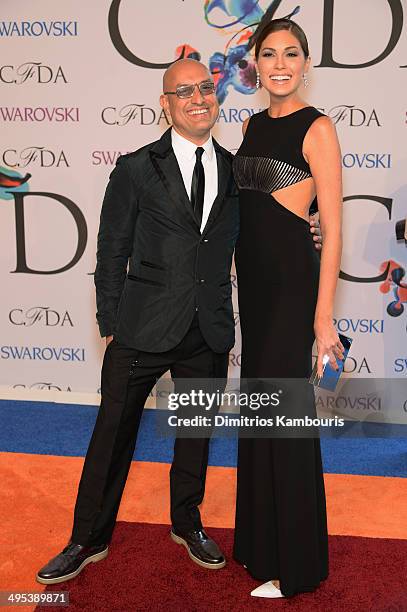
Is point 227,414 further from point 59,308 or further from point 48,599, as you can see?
point 48,599

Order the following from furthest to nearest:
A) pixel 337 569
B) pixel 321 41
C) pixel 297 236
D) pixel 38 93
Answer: pixel 38 93 → pixel 321 41 → pixel 337 569 → pixel 297 236

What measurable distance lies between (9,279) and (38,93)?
1.32 meters

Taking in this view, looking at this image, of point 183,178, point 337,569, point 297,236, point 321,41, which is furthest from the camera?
point 321,41

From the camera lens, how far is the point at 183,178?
9.21 ft

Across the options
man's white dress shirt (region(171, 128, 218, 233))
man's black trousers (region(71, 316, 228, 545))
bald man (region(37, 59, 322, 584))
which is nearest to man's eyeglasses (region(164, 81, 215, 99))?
bald man (region(37, 59, 322, 584))

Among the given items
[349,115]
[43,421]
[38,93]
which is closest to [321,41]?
[349,115]

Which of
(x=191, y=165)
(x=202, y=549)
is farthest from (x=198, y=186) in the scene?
(x=202, y=549)

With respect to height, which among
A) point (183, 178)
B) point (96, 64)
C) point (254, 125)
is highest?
point (96, 64)

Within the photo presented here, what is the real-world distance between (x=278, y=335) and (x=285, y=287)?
7.1 inches

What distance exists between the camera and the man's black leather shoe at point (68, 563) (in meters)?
2.87

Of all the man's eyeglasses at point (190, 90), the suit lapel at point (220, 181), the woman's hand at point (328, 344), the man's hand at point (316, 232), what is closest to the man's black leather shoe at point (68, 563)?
the woman's hand at point (328, 344)

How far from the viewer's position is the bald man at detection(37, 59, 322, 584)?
9.07 ft

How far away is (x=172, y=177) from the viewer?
109 inches

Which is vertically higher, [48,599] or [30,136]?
[30,136]
